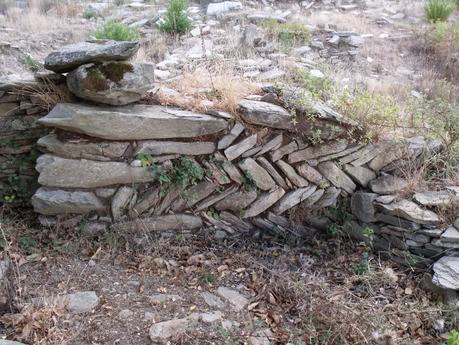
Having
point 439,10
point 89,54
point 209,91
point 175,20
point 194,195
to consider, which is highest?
point 89,54

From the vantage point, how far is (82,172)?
3555 mm

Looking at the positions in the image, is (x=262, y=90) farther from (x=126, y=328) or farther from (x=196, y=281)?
(x=126, y=328)

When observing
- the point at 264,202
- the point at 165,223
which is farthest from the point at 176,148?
the point at 264,202

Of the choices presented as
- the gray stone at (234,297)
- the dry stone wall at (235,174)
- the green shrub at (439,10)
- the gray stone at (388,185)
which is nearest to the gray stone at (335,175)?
the dry stone wall at (235,174)

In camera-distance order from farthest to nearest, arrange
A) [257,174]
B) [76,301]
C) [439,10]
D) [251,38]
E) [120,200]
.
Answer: [439,10] → [251,38] → [257,174] → [120,200] → [76,301]

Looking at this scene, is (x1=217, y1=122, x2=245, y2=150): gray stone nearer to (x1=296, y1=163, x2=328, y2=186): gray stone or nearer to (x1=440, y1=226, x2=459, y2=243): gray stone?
(x1=296, y1=163, x2=328, y2=186): gray stone

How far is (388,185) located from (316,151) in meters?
0.73

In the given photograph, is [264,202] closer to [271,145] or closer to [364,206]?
[271,145]

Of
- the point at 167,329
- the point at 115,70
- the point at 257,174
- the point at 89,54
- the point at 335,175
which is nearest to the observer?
the point at 167,329

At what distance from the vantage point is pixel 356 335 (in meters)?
2.95

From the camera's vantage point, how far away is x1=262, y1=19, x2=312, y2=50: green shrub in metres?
6.34

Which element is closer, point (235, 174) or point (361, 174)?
point (235, 174)

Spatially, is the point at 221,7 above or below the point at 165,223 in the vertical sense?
above

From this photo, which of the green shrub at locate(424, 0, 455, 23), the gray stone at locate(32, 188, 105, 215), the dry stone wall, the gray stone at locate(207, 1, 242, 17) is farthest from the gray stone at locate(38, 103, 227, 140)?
the green shrub at locate(424, 0, 455, 23)
